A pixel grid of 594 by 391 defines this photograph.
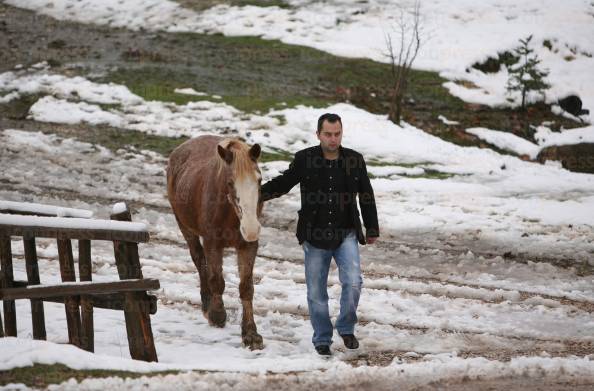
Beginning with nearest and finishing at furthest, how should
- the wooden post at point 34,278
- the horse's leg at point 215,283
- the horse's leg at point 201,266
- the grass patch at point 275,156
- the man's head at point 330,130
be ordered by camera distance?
the wooden post at point 34,278 < the man's head at point 330,130 < the horse's leg at point 215,283 < the horse's leg at point 201,266 < the grass patch at point 275,156

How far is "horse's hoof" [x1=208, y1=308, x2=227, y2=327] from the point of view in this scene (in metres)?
7.93

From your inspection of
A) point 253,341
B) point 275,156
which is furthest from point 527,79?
point 253,341

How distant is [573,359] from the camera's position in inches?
271

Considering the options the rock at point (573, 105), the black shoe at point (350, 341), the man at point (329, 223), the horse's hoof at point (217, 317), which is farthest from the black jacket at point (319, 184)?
the rock at point (573, 105)

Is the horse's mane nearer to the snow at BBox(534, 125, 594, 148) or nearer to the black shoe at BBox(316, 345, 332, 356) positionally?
the black shoe at BBox(316, 345, 332, 356)

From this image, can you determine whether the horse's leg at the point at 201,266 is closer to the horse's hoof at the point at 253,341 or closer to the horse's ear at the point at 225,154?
the horse's hoof at the point at 253,341

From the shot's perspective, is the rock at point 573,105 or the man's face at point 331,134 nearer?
the man's face at point 331,134

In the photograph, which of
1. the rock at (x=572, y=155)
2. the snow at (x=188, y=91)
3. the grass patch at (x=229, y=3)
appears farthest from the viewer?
the grass patch at (x=229, y=3)

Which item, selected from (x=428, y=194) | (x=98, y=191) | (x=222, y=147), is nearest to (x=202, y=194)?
(x=222, y=147)

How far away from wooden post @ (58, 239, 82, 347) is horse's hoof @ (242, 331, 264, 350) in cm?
178

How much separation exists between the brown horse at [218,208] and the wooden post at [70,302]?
5.38ft

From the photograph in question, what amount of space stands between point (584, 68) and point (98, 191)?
2082 cm

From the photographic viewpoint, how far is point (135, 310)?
6.22 metres

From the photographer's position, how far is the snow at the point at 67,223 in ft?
19.8
